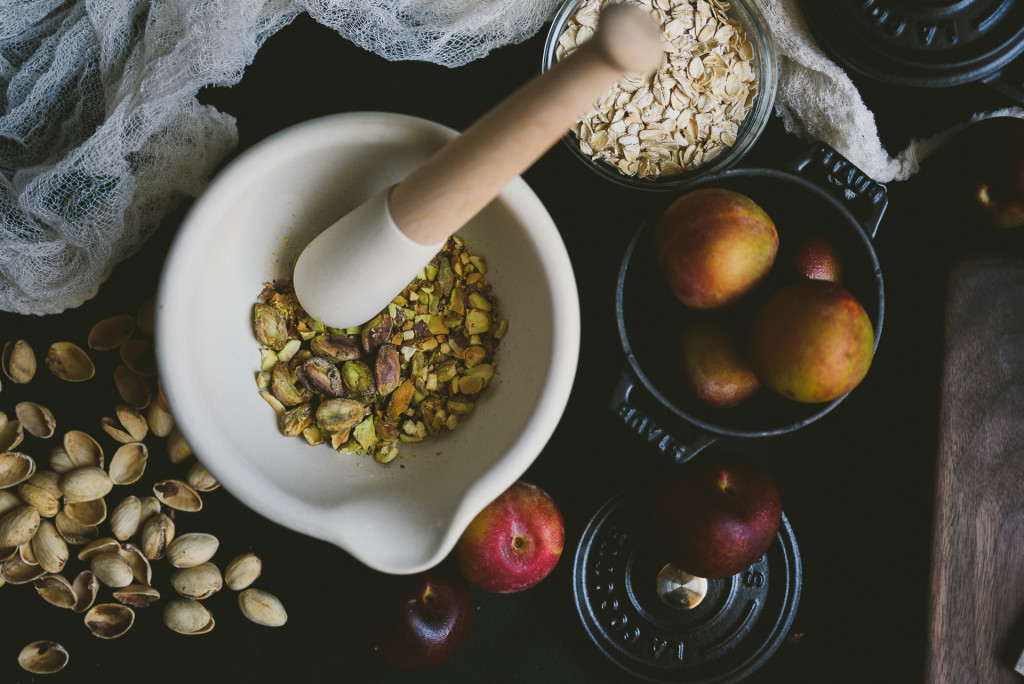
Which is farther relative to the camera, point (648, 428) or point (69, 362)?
point (69, 362)

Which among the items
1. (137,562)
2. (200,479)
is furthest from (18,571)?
(200,479)

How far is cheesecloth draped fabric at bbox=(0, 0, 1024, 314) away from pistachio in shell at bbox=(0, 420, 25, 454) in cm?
17

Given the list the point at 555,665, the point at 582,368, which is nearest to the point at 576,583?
the point at 555,665

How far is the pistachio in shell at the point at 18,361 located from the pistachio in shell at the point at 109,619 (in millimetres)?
323

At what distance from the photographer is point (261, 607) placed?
1017 millimetres

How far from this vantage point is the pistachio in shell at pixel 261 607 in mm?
1017

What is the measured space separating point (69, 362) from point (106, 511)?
206mm

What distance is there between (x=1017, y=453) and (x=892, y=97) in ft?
1.61

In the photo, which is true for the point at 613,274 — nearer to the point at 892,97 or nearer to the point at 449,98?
the point at 449,98

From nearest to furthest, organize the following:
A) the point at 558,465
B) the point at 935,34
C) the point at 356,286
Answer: the point at 356,286 → the point at 935,34 → the point at 558,465

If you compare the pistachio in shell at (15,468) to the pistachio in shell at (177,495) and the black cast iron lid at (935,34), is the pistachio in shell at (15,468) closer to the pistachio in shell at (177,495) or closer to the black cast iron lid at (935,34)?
the pistachio in shell at (177,495)

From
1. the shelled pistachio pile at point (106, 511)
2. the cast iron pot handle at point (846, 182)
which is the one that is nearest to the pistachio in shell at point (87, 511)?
the shelled pistachio pile at point (106, 511)

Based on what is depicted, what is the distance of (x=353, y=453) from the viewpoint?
88cm

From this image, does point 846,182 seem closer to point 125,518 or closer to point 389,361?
point 389,361
